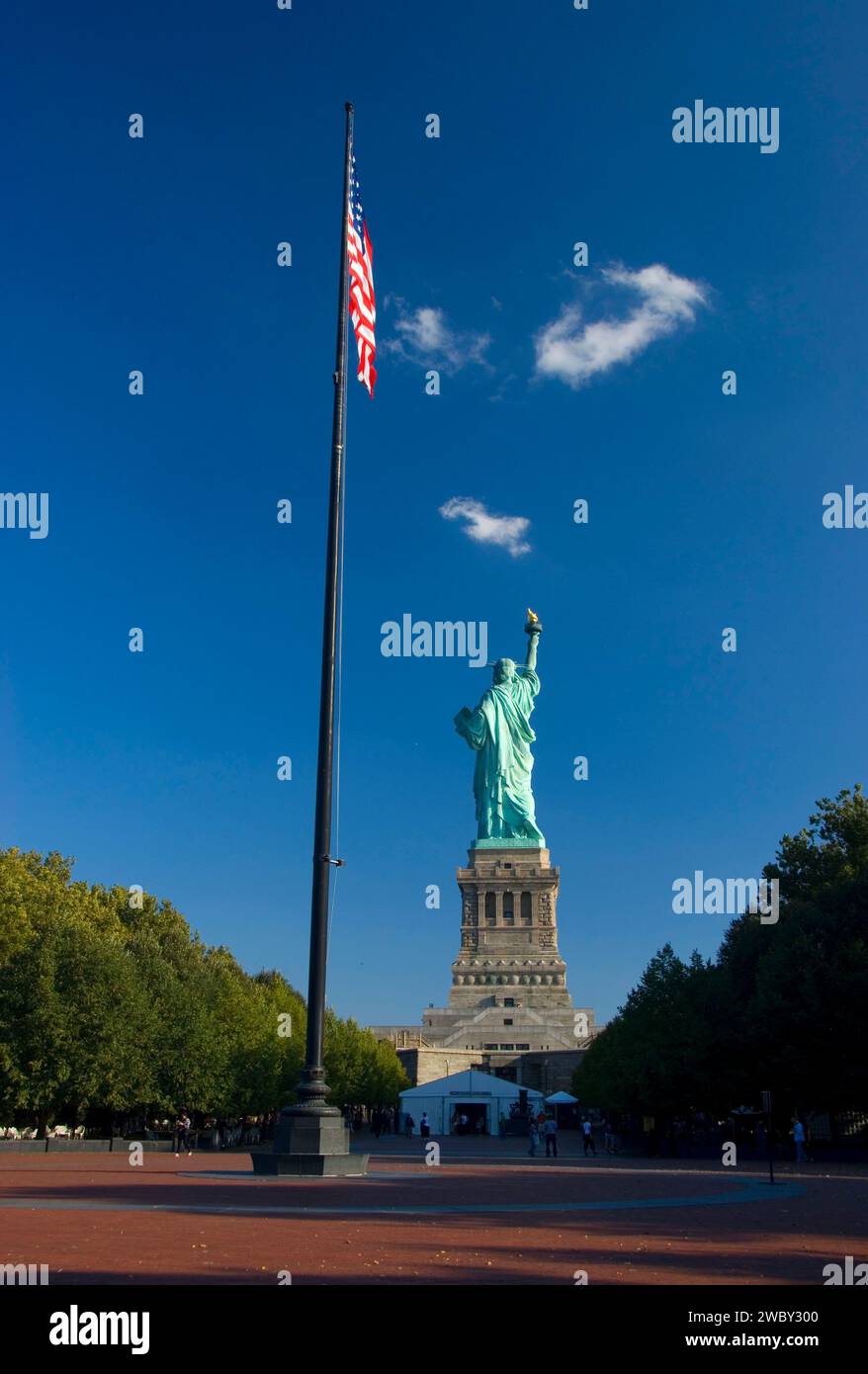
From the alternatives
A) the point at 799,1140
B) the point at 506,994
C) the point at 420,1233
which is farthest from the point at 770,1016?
the point at 506,994

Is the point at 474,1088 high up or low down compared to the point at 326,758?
down

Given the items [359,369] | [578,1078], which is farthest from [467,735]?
[359,369]

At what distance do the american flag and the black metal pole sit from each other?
278mm

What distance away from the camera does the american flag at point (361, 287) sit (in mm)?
26266

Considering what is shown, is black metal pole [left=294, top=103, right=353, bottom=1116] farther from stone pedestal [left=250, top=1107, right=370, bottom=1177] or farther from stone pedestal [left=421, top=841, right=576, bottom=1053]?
stone pedestal [left=421, top=841, right=576, bottom=1053]

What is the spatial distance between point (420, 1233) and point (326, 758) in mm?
10224

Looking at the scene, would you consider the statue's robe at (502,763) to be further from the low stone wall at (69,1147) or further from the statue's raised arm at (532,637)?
the low stone wall at (69,1147)

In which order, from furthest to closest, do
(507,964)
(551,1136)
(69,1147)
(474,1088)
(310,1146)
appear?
(507,964) < (474,1088) < (69,1147) < (551,1136) < (310,1146)

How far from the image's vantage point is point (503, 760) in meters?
110

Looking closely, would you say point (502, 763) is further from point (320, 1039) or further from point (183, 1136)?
point (320, 1039)

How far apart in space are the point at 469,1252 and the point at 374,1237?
65.0 inches

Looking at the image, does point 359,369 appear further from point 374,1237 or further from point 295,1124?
point 374,1237
